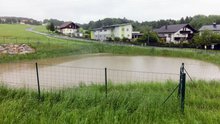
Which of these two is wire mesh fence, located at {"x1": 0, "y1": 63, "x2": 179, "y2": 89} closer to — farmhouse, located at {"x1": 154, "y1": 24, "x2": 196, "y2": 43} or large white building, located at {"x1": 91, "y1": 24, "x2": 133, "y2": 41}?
farmhouse, located at {"x1": 154, "y1": 24, "x2": 196, "y2": 43}

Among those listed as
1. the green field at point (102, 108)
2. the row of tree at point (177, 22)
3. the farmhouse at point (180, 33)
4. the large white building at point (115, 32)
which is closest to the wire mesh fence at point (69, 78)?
the green field at point (102, 108)

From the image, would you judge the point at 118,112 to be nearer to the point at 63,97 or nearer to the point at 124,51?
the point at 63,97

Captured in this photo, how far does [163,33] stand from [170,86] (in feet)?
132

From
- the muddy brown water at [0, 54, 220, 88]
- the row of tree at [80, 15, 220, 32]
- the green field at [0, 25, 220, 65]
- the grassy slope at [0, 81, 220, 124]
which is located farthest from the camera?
the row of tree at [80, 15, 220, 32]

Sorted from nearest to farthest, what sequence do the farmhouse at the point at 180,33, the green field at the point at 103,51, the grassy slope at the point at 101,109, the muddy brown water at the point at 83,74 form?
1. the grassy slope at the point at 101,109
2. the muddy brown water at the point at 83,74
3. the green field at the point at 103,51
4. the farmhouse at the point at 180,33

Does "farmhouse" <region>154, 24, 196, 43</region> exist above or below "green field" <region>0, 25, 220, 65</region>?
above

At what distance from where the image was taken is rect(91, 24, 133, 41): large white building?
4387 centimetres

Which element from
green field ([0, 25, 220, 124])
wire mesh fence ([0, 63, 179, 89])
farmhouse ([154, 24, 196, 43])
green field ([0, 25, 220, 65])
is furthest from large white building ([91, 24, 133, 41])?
green field ([0, 25, 220, 124])

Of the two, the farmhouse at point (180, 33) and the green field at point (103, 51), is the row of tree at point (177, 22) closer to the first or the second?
the farmhouse at point (180, 33)

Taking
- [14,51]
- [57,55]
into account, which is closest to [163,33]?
[57,55]

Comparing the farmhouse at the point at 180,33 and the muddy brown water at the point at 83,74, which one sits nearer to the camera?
the muddy brown water at the point at 83,74

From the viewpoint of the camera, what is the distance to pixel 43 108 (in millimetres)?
3768

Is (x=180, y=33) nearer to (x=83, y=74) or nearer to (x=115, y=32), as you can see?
(x=115, y=32)

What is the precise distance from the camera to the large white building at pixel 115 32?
43.9 m
